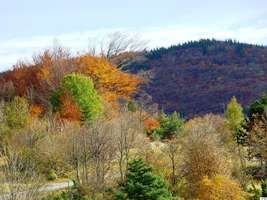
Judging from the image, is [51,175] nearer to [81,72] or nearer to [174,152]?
[174,152]

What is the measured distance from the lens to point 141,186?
2575 centimetres

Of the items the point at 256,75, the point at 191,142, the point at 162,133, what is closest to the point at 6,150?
the point at 191,142

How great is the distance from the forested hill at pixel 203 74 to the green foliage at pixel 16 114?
55.8m

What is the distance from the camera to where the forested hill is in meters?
99.5

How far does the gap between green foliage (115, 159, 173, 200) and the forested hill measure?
2622 inches

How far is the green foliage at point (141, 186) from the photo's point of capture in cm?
2564

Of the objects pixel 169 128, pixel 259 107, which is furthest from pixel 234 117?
pixel 169 128

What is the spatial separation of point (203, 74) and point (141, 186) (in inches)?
3397

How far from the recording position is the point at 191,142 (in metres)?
31.1

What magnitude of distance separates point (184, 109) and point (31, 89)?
54.0m

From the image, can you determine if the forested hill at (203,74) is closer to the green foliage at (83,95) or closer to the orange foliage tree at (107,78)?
the orange foliage tree at (107,78)

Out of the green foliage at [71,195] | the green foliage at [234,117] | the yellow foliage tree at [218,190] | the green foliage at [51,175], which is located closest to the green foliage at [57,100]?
the green foliage at [51,175]

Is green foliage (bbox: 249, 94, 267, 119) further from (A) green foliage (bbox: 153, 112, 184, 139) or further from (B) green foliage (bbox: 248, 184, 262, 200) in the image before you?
(B) green foliage (bbox: 248, 184, 262, 200)

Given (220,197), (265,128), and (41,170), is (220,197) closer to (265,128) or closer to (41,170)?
(41,170)
